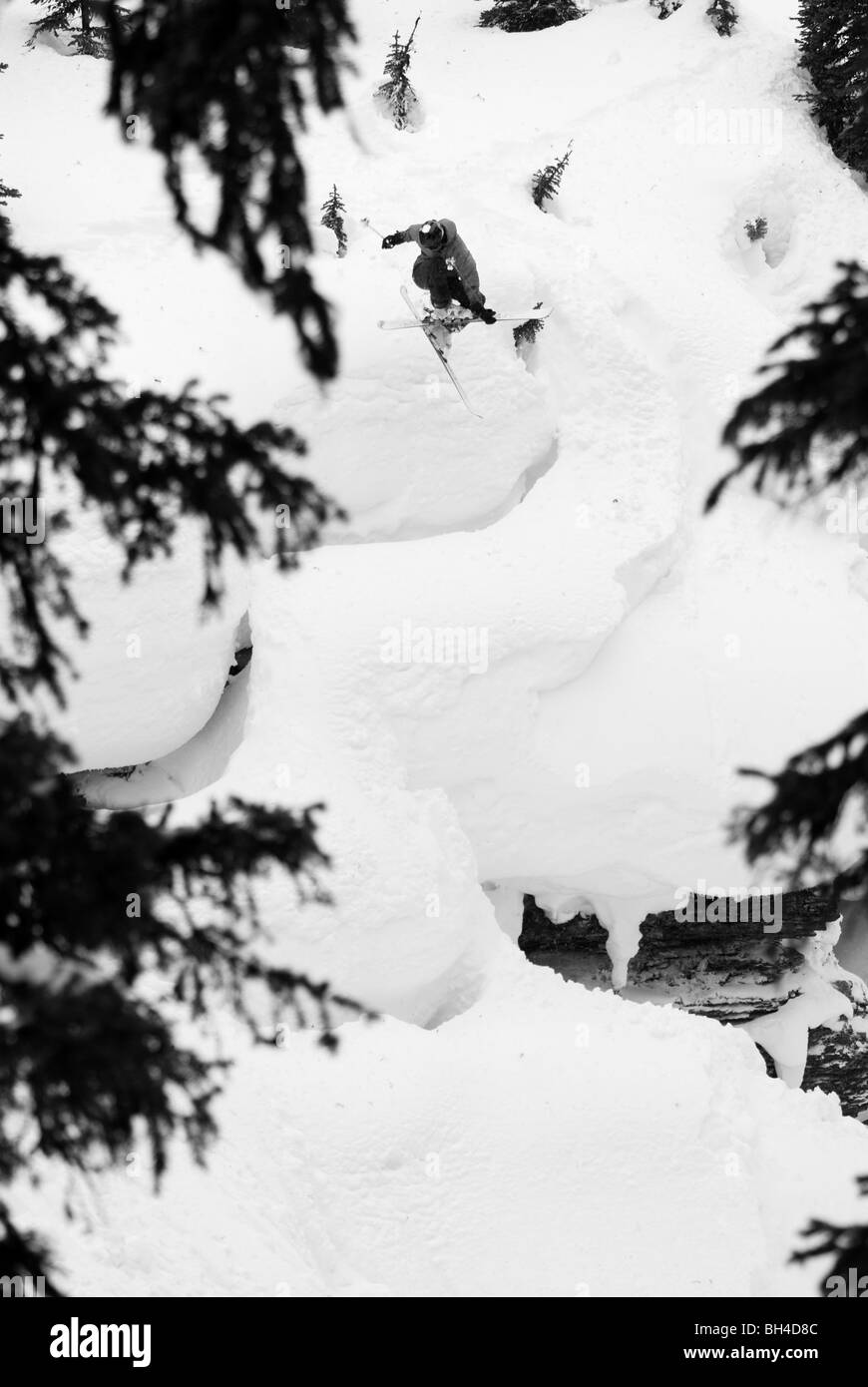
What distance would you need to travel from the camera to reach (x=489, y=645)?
1491 centimetres

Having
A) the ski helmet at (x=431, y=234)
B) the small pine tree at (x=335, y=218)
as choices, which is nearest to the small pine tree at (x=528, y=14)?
the small pine tree at (x=335, y=218)

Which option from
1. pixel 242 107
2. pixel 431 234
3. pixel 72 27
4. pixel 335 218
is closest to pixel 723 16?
pixel 335 218

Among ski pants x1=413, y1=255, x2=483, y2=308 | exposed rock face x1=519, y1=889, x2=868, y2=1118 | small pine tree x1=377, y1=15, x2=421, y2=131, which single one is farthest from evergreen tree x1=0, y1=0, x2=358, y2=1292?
small pine tree x1=377, y1=15, x2=421, y2=131

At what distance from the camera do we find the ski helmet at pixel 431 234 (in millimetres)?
13422

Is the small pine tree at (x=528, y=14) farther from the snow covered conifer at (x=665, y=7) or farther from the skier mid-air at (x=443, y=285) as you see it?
the skier mid-air at (x=443, y=285)

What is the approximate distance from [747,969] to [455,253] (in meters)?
9.53

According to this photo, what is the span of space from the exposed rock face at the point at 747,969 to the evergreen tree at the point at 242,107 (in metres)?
13.8

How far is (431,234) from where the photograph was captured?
13.5 m

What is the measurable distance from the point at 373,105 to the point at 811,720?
1383 centimetres

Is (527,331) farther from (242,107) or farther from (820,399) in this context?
→ (242,107)

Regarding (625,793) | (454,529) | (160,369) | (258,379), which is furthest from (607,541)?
(160,369)

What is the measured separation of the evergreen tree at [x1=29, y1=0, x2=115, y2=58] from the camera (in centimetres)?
2209

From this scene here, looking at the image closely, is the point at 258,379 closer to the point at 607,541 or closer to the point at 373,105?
the point at 607,541

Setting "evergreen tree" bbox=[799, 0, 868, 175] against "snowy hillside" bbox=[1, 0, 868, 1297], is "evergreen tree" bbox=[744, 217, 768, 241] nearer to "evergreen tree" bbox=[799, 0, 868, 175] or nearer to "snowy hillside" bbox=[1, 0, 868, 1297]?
"snowy hillside" bbox=[1, 0, 868, 1297]
